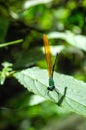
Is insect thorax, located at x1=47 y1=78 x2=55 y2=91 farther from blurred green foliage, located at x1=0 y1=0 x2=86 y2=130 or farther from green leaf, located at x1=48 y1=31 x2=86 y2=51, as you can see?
green leaf, located at x1=48 y1=31 x2=86 y2=51

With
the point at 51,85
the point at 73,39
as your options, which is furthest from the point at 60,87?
the point at 73,39

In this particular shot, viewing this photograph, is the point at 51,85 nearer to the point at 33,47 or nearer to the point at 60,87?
the point at 60,87

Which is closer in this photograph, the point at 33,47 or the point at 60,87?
the point at 60,87

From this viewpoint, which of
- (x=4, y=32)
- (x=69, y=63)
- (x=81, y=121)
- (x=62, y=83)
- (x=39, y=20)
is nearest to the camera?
(x=62, y=83)

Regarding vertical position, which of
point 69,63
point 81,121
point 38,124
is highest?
point 69,63

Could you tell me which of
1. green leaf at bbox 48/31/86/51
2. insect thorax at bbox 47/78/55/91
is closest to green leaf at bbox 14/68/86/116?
insect thorax at bbox 47/78/55/91

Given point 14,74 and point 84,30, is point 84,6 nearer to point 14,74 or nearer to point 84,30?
point 84,30

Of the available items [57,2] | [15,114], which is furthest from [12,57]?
[15,114]

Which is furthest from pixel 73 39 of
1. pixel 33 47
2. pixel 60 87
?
pixel 60 87
